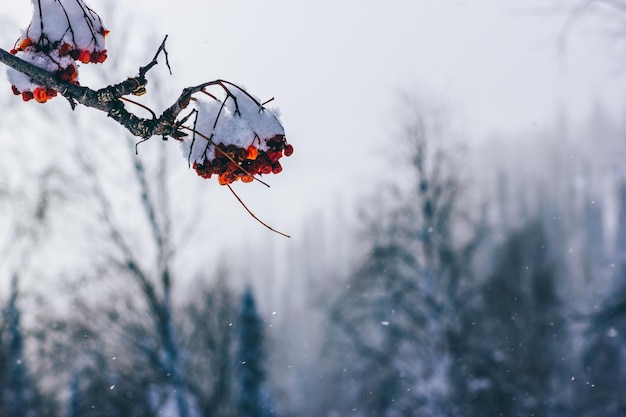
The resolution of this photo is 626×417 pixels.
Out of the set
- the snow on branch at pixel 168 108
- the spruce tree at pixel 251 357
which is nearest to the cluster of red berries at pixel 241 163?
the snow on branch at pixel 168 108

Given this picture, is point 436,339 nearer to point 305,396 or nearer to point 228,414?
point 228,414

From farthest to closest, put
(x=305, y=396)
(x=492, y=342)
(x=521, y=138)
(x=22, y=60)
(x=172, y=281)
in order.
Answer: (x=521, y=138), (x=305, y=396), (x=492, y=342), (x=172, y=281), (x=22, y=60)

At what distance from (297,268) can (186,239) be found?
6227 centimetres

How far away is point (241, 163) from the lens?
2068mm

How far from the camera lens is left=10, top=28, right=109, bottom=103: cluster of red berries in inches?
83.0

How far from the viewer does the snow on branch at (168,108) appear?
204cm

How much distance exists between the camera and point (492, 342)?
69.3ft

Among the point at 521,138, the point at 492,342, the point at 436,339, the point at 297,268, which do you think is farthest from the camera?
the point at 297,268

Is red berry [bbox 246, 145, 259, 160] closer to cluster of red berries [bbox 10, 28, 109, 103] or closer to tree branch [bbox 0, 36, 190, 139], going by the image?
tree branch [bbox 0, 36, 190, 139]

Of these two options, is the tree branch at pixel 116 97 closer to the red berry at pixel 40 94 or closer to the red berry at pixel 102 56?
the red berry at pixel 40 94

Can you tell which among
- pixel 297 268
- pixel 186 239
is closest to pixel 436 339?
pixel 186 239

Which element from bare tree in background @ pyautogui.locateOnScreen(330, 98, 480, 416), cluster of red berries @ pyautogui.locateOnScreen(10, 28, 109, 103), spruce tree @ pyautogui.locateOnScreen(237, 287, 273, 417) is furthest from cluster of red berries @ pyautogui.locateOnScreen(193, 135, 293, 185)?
spruce tree @ pyautogui.locateOnScreen(237, 287, 273, 417)

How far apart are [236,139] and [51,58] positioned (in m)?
0.73

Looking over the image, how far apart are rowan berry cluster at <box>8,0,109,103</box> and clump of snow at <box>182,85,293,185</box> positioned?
1.60ft
